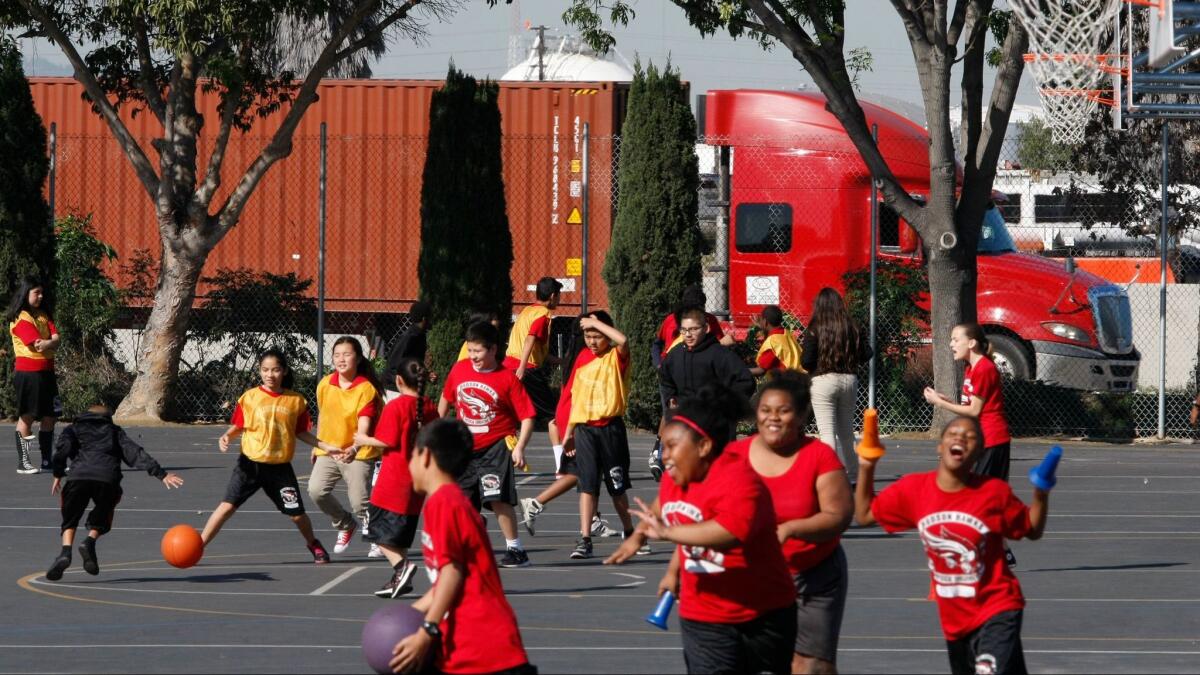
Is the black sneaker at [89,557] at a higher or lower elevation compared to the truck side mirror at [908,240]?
lower

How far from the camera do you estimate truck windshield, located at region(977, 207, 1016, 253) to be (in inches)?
914

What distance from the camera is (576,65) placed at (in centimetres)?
3597

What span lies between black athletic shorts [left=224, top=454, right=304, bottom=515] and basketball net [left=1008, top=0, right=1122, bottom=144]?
23.1ft

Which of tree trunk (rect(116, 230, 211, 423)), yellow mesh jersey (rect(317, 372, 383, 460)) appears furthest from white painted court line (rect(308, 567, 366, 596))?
tree trunk (rect(116, 230, 211, 423))

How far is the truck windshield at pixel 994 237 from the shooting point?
23219 millimetres

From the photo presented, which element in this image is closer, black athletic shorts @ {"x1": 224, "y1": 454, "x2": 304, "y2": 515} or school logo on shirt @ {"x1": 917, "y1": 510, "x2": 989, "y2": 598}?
school logo on shirt @ {"x1": 917, "y1": 510, "x2": 989, "y2": 598}

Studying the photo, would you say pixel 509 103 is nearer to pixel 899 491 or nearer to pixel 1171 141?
pixel 1171 141

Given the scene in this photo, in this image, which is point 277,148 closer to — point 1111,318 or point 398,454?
point 1111,318

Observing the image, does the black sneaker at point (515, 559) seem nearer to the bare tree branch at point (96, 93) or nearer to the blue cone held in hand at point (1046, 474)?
the blue cone held in hand at point (1046, 474)

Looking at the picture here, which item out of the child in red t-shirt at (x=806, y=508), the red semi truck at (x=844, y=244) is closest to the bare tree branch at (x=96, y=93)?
the red semi truck at (x=844, y=244)

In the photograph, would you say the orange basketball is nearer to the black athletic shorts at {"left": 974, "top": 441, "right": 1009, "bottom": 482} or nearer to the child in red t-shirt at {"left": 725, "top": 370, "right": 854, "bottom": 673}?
the black athletic shorts at {"left": 974, "top": 441, "right": 1009, "bottom": 482}

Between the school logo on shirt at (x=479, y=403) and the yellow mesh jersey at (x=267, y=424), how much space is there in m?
1.11

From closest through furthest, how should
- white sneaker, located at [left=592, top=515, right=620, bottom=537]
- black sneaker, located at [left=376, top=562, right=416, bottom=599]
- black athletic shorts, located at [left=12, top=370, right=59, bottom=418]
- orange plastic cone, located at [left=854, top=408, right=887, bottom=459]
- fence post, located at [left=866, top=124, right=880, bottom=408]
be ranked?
orange plastic cone, located at [left=854, top=408, right=887, bottom=459], black sneaker, located at [left=376, top=562, right=416, bottom=599], white sneaker, located at [left=592, top=515, right=620, bottom=537], black athletic shorts, located at [left=12, top=370, right=59, bottom=418], fence post, located at [left=866, top=124, right=880, bottom=408]

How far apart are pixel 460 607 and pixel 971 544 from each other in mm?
2042
